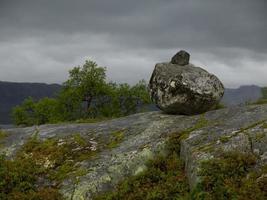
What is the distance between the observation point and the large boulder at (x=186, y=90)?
2670 cm

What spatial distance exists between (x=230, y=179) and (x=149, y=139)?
698 centimetres

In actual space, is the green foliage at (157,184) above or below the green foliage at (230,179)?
below

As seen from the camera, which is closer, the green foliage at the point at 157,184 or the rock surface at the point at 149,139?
the green foliage at the point at 157,184

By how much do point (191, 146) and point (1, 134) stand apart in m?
13.5

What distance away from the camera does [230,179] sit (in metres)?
17.5

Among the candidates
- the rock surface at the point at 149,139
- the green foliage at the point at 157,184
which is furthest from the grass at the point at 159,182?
the rock surface at the point at 149,139

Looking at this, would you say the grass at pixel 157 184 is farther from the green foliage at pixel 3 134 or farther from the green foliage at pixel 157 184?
the green foliage at pixel 3 134

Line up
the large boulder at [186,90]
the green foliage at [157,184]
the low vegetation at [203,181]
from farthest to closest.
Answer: the large boulder at [186,90] < the green foliage at [157,184] < the low vegetation at [203,181]

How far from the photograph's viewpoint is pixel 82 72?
6462 centimetres

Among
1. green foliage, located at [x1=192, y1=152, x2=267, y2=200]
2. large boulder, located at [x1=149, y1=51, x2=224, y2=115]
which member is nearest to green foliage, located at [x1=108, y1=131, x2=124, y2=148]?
large boulder, located at [x1=149, y1=51, x2=224, y2=115]

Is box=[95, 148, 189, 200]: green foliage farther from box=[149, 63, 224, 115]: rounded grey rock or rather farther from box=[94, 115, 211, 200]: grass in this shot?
box=[149, 63, 224, 115]: rounded grey rock

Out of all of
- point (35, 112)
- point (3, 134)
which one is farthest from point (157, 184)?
point (35, 112)

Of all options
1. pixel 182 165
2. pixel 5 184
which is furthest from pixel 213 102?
pixel 5 184

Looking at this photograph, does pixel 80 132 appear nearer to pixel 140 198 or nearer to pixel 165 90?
pixel 165 90
